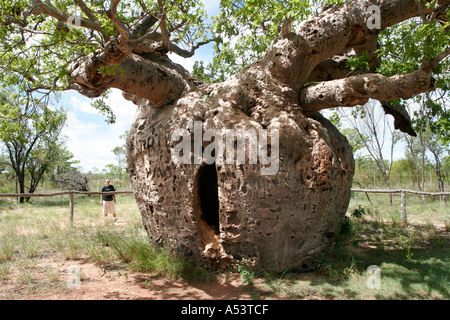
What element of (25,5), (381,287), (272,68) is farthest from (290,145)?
(25,5)

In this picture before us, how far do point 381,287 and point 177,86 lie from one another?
427cm

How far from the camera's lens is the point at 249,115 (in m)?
4.81

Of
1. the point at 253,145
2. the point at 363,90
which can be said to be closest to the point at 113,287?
the point at 253,145

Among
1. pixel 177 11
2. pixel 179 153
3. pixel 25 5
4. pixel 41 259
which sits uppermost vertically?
pixel 177 11

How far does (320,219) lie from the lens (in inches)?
175

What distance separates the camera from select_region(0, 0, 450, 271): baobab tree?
4.03m

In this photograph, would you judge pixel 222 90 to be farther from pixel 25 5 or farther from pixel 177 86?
pixel 25 5
